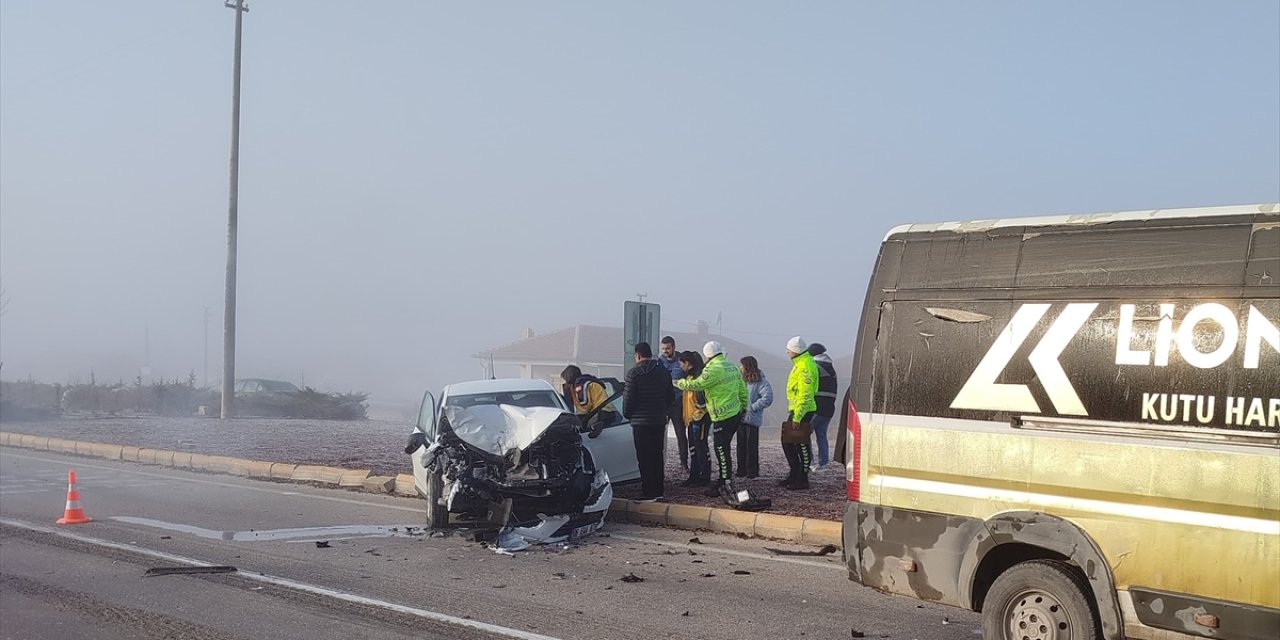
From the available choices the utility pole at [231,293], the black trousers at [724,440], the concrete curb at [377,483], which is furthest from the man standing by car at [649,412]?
the utility pole at [231,293]

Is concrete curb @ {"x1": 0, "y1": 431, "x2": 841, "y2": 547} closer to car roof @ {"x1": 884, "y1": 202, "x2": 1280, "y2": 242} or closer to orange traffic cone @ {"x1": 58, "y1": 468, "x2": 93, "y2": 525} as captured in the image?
orange traffic cone @ {"x1": 58, "y1": 468, "x2": 93, "y2": 525}

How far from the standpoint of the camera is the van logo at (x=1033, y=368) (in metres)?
5.06

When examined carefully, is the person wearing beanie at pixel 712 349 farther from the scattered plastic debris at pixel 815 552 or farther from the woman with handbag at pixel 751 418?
the scattered plastic debris at pixel 815 552

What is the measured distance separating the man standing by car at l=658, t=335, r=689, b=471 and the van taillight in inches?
296

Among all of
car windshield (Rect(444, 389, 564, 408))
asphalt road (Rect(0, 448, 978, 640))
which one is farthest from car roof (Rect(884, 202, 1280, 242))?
car windshield (Rect(444, 389, 564, 408))

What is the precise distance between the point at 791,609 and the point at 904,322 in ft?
7.98

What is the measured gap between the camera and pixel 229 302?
27.5 m

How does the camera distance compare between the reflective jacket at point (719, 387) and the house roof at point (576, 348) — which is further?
the house roof at point (576, 348)

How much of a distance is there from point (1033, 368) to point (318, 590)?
535cm

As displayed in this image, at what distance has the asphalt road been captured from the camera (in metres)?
6.64

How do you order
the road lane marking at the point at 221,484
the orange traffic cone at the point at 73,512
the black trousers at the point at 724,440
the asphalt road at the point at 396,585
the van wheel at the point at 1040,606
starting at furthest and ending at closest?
the road lane marking at the point at 221,484
the black trousers at the point at 724,440
the orange traffic cone at the point at 73,512
the asphalt road at the point at 396,585
the van wheel at the point at 1040,606

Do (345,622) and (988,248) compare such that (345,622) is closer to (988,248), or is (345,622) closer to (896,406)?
(896,406)

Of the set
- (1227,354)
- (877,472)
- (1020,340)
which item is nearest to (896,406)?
(877,472)

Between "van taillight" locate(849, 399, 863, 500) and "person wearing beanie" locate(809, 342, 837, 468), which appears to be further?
"person wearing beanie" locate(809, 342, 837, 468)
